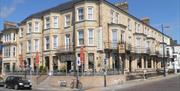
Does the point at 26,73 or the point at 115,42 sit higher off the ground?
the point at 115,42

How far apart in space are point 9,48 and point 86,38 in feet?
65.8

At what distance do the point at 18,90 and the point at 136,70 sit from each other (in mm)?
22181

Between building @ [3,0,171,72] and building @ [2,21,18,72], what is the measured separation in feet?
3.85

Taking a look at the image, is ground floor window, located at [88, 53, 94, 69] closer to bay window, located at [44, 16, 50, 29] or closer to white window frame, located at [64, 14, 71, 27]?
white window frame, located at [64, 14, 71, 27]

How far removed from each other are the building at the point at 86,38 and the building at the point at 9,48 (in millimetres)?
1173

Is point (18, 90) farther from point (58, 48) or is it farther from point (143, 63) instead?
point (143, 63)

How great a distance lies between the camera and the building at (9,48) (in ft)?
175

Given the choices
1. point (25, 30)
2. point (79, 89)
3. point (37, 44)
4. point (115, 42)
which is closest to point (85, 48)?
point (115, 42)

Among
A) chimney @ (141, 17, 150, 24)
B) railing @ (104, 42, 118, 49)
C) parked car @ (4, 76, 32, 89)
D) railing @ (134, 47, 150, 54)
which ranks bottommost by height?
parked car @ (4, 76, 32, 89)

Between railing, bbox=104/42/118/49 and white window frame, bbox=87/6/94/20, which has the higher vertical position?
white window frame, bbox=87/6/94/20

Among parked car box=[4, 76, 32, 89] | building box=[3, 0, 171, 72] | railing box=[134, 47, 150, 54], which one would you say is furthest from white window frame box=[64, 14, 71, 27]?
parked car box=[4, 76, 32, 89]

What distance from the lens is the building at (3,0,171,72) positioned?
39.3m

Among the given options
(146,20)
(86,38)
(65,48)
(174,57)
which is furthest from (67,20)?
(174,57)

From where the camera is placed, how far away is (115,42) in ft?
134
